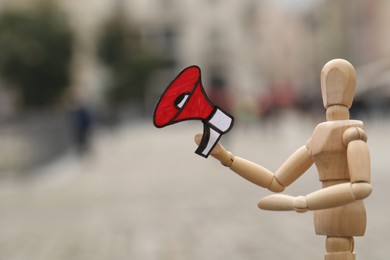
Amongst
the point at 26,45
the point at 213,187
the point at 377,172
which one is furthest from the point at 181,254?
the point at 26,45

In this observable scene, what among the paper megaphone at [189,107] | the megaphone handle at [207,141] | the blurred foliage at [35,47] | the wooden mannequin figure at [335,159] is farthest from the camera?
the blurred foliage at [35,47]

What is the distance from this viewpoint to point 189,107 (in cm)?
317

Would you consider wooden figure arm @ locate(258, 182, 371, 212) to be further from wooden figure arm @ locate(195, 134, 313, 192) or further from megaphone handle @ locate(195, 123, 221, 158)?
megaphone handle @ locate(195, 123, 221, 158)

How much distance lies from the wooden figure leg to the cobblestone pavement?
406cm

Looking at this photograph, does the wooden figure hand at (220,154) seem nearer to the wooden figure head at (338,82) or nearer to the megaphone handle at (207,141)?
the megaphone handle at (207,141)

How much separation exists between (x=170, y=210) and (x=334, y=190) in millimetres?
9636

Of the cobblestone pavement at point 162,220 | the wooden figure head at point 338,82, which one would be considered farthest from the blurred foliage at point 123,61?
the wooden figure head at point 338,82

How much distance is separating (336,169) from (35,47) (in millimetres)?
45062

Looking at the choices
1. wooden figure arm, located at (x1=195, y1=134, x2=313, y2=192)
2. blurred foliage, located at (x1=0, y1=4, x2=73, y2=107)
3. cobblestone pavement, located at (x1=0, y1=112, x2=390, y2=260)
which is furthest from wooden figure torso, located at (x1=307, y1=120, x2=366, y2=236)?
blurred foliage, located at (x1=0, y1=4, x2=73, y2=107)

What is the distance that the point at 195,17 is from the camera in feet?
277

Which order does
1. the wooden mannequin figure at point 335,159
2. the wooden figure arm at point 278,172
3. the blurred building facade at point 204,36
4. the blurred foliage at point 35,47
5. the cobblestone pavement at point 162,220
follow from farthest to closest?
1. the blurred building facade at point 204,36
2. the blurred foliage at point 35,47
3. the cobblestone pavement at point 162,220
4. the wooden figure arm at point 278,172
5. the wooden mannequin figure at point 335,159

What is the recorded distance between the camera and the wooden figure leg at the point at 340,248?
3.54 metres

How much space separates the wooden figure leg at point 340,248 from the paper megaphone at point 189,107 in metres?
0.71

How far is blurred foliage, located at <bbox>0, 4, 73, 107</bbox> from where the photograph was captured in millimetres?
46938
